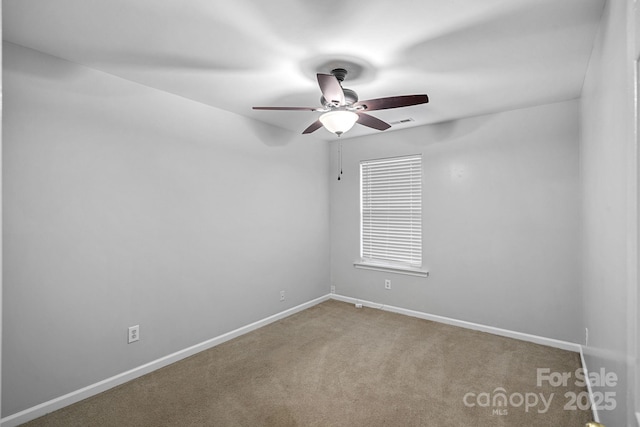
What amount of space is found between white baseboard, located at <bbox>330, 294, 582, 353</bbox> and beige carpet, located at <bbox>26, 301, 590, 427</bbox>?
0.11 m

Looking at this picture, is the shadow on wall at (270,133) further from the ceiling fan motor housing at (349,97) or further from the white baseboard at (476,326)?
the white baseboard at (476,326)

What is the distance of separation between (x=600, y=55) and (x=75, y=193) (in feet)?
11.6

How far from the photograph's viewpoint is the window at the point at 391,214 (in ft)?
14.2

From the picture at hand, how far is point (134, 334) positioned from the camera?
2.82 metres

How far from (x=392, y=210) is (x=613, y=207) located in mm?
2929

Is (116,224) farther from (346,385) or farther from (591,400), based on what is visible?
(591,400)

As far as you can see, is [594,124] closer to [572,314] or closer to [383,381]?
[572,314]

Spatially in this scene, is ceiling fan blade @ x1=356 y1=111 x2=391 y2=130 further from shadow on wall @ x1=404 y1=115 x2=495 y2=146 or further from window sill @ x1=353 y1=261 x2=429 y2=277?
Answer: window sill @ x1=353 y1=261 x2=429 y2=277

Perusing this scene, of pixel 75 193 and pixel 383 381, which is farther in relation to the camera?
pixel 383 381

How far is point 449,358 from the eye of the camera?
312cm

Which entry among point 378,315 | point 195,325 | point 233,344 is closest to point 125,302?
point 195,325

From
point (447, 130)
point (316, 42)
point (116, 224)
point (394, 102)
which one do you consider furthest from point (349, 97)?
point (116, 224)

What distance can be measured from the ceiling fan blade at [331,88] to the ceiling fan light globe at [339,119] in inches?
3.2

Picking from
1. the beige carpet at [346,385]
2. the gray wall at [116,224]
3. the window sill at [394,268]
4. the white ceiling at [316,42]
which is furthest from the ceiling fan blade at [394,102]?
the window sill at [394,268]
